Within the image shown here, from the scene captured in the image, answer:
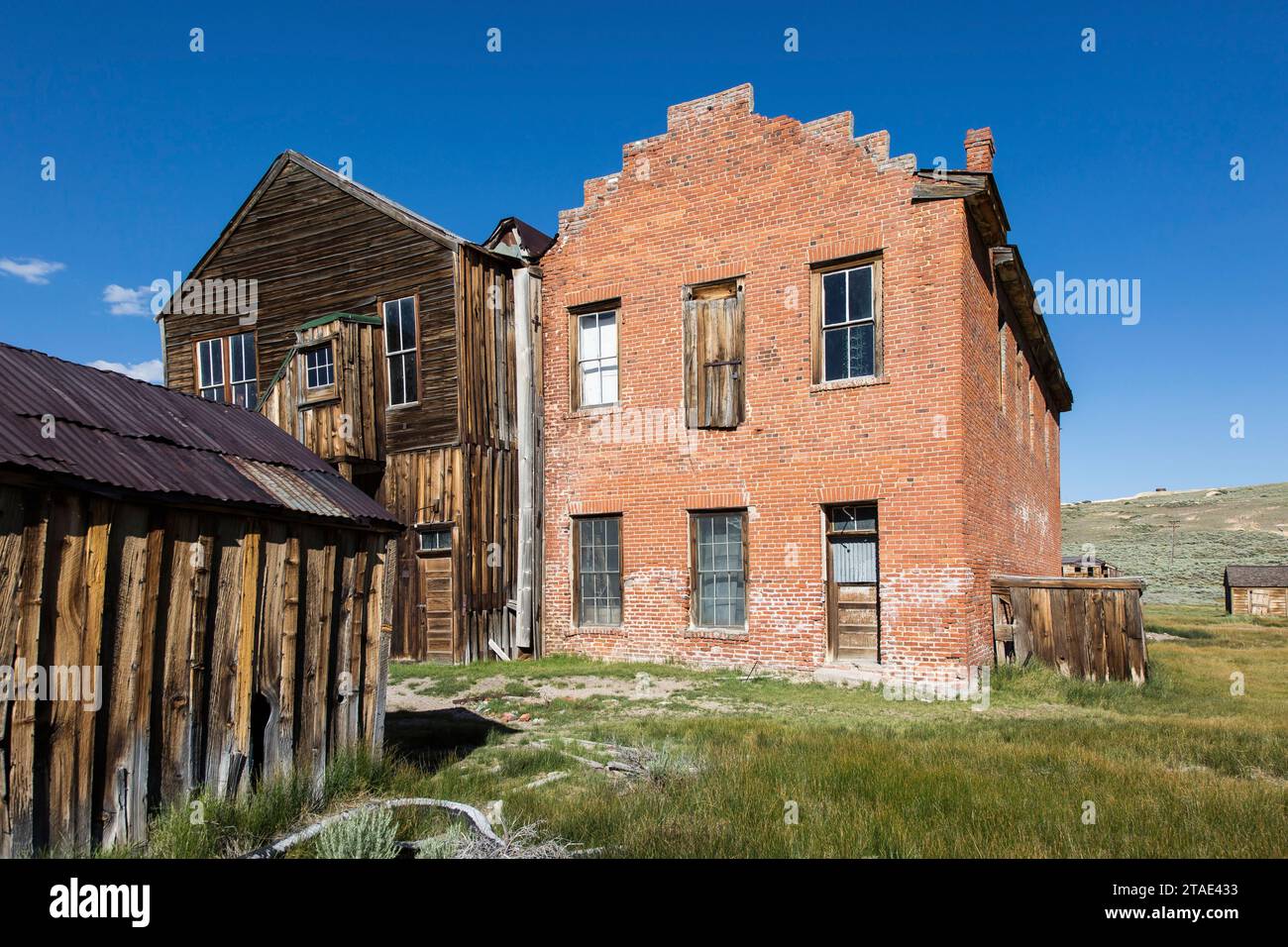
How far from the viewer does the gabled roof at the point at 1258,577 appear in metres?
34.4

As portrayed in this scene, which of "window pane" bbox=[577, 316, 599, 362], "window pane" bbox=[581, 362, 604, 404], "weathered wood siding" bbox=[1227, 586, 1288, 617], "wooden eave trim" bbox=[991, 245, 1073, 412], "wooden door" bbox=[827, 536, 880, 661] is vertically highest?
"wooden eave trim" bbox=[991, 245, 1073, 412]

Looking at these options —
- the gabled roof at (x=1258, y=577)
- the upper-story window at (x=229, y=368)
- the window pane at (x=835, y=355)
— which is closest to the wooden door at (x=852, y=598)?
the window pane at (x=835, y=355)

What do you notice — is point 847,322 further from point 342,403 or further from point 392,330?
point 342,403

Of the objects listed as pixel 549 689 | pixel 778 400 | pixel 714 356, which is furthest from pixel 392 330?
pixel 549 689

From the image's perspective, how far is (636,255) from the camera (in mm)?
15586

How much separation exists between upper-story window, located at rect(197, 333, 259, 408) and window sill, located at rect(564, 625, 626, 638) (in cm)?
823

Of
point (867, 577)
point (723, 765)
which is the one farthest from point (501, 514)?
point (723, 765)

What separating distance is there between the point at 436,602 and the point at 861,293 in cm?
894

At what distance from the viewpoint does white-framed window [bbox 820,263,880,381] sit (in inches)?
539

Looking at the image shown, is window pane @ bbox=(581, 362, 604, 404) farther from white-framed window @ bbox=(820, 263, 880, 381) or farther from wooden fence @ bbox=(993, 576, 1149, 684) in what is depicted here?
wooden fence @ bbox=(993, 576, 1149, 684)

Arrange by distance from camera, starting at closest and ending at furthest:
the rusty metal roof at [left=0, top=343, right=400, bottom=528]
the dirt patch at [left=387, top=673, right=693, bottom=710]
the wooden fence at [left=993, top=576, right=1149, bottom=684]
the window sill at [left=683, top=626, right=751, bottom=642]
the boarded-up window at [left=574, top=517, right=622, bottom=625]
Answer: the rusty metal roof at [left=0, top=343, right=400, bottom=528] < the dirt patch at [left=387, top=673, right=693, bottom=710] < the wooden fence at [left=993, top=576, right=1149, bottom=684] < the window sill at [left=683, top=626, right=751, bottom=642] < the boarded-up window at [left=574, top=517, right=622, bottom=625]

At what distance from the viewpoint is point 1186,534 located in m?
66.9

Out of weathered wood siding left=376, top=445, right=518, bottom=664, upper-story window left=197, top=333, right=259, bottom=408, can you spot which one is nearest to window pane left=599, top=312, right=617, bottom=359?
weathered wood siding left=376, top=445, right=518, bottom=664
